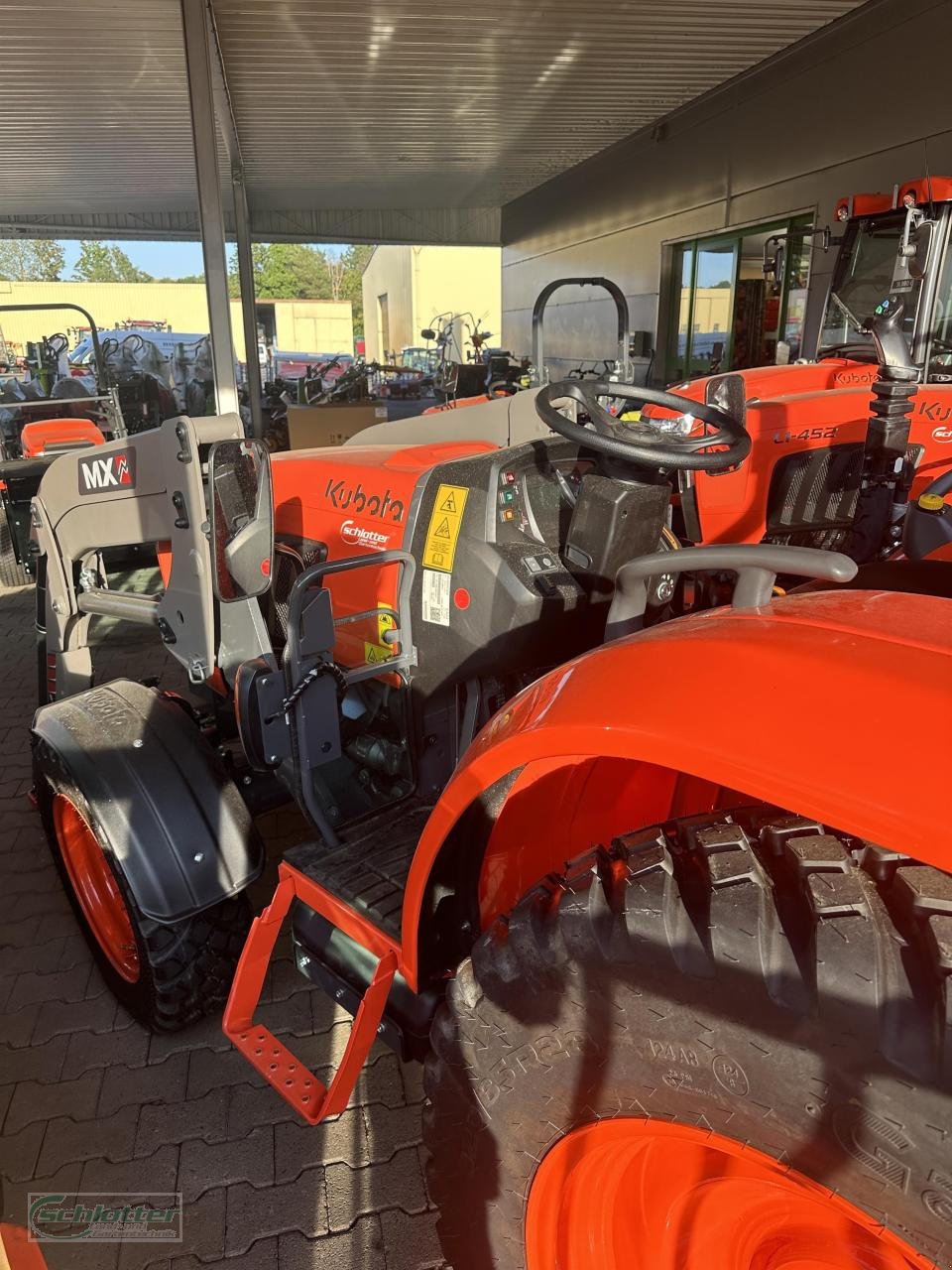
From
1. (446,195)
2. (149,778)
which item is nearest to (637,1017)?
(149,778)

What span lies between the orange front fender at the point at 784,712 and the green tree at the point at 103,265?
5140 centimetres

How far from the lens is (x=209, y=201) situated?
20.9 feet

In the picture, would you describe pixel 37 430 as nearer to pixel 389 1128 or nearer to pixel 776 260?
pixel 776 260

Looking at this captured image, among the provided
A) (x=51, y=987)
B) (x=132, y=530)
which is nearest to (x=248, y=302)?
(x=132, y=530)

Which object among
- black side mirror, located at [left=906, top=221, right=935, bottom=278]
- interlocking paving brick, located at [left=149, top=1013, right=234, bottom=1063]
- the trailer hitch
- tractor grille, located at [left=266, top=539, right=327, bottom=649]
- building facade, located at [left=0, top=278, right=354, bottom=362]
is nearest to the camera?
the trailer hitch

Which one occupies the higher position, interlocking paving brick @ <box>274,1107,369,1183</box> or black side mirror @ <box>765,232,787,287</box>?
black side mirror @ <box>765,232,787,287</box>

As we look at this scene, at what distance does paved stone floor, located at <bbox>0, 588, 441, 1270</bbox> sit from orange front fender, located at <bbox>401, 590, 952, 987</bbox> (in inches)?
41.5

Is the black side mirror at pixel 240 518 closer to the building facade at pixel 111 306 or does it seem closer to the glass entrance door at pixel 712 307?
the glass entrance door at pixel 712 307

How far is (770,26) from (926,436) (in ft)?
27.4

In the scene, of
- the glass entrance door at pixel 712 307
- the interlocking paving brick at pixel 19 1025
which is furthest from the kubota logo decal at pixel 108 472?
the glass entrance door at pixel 712 307

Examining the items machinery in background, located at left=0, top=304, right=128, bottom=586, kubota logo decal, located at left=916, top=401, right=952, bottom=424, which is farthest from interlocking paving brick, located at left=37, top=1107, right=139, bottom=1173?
machinery in background, located at left=0, top=304, right=128, bottom=586

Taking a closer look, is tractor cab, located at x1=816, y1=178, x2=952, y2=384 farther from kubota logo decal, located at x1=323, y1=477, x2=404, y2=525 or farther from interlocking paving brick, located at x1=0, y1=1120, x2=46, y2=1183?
interlocking paving brick, located at x1=0, y1=1120, x2=46, y2=1183

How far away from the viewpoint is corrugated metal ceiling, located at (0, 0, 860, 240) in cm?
854

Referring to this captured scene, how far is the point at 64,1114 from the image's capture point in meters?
2.06
